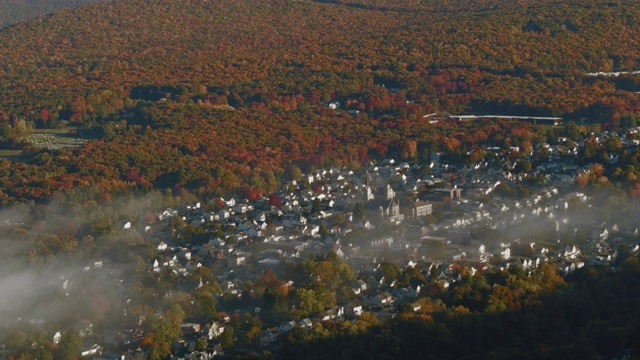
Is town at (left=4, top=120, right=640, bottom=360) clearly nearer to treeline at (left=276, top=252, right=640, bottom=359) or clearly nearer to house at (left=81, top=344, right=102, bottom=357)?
house at (left=81, top=344, right=102, bottom=357)

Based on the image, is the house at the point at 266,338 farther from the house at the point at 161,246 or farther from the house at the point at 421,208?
the house at the point at 421,208

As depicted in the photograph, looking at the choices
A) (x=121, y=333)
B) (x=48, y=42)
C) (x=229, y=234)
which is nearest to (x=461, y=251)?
(x=229, y=234)

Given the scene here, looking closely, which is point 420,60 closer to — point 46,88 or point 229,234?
point 46,88

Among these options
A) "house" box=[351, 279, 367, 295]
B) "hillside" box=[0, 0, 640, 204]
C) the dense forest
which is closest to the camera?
the dense forest

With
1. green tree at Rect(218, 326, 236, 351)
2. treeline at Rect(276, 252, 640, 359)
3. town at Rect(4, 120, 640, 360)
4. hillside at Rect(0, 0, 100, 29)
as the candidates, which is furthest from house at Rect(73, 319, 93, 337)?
hillside at Rect(0, 0, 100, 29)

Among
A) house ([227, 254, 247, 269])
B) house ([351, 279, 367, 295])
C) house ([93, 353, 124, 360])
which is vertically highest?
house ([93, 353, 124, 360])

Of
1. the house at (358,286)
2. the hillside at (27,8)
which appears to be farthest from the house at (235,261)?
the hillside at (27,8)

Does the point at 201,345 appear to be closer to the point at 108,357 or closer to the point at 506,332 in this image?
the point at 108,357
